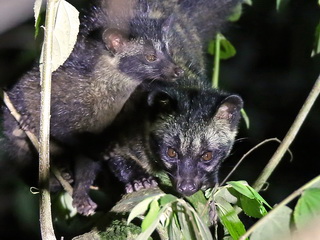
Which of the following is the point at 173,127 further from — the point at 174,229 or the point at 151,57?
the point at 174,229

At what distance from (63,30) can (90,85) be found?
5.08 feet

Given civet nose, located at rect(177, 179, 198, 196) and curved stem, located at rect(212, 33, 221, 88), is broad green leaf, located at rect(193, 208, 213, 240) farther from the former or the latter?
curved stem, located at rect(212, 33, 221, 88)

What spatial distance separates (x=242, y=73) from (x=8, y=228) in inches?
85.7

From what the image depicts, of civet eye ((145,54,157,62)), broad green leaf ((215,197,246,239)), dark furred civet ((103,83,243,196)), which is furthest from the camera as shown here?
civet eye ((145,54,157,62))

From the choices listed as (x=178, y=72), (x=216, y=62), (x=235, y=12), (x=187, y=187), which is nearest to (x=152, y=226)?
(x=187, y=187)

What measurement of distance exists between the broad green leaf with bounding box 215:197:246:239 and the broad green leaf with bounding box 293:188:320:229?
448 millimetres

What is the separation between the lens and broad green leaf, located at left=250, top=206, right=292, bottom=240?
170 centimetres

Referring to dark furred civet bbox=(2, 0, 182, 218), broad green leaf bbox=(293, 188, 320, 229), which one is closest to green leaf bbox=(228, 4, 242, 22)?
dark furred civet bbox=(2, 0, 182, 218)

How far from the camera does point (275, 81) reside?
16.6 feet

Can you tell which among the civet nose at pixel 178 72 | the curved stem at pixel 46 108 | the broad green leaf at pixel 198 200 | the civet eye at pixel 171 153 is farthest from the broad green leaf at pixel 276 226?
the civet nose at pixel 178 72

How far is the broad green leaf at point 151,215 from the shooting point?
160 centimetres

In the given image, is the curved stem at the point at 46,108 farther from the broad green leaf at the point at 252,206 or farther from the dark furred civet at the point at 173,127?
the dark furred civet at the point at 173,127

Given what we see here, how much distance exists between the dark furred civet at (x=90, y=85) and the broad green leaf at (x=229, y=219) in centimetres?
131

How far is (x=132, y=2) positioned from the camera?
361 cm
